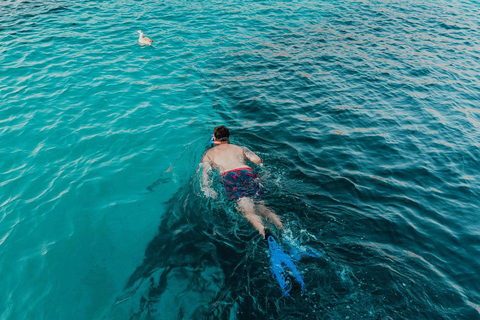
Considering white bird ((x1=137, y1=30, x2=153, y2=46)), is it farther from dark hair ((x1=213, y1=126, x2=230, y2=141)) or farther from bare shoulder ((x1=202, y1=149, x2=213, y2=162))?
bare shoulder ((x1=202, y1=149, x2=213, y2=162))

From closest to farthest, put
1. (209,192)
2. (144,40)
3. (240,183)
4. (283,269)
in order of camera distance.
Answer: (283,269) → (240,183) → (209,192) → (144,40)

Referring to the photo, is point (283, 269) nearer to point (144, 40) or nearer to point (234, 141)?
point (234, 141)

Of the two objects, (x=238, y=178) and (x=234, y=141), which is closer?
(x=238, y=178)

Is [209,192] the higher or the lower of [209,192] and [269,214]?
the lower

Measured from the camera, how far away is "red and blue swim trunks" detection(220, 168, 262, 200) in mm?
7766

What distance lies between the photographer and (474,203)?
8.15 m

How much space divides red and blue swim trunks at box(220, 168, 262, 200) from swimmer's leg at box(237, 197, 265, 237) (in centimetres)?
17

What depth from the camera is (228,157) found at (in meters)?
8.38

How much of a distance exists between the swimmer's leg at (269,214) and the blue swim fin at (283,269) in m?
0.66

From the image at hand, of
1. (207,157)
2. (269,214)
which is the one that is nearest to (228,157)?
(207,157)

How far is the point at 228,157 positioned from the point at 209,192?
3.48ft

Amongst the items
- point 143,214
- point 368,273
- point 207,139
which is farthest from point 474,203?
point 143,214

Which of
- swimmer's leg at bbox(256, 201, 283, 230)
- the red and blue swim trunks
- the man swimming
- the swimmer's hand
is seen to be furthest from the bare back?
swimmer's leg at bbox(256, 201, 283, 230)

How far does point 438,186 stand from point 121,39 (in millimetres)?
15569
